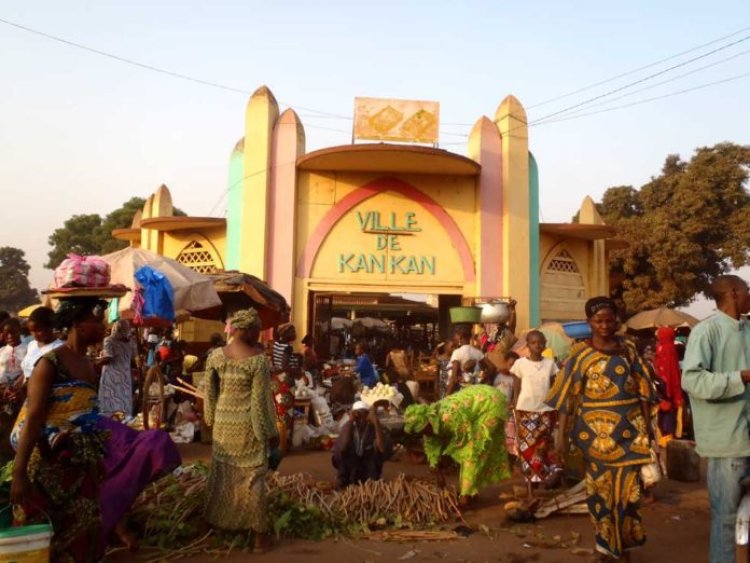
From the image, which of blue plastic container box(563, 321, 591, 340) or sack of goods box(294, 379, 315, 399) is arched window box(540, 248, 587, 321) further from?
sack of goods box(294, 379, 315, 399)

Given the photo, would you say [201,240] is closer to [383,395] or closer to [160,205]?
[160,205]

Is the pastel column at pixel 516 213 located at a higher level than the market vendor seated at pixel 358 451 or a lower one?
higher

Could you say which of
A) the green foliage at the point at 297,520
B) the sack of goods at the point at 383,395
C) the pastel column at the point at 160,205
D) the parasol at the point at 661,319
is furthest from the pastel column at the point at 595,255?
the green foliage at the point at 297,520

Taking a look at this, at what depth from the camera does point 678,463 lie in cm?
733

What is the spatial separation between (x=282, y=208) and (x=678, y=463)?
954 cm

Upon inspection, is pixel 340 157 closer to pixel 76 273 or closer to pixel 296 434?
pixel 296 434

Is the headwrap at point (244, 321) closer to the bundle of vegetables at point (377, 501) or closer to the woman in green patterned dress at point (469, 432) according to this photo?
the bundle of vegetables at point (377, 501)

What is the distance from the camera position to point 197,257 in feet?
54.4

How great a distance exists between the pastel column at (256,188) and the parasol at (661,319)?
837cm

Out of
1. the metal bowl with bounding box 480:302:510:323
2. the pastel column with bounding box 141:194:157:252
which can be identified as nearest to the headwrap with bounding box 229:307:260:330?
the metal bowl with bounding box 480:302:510:323

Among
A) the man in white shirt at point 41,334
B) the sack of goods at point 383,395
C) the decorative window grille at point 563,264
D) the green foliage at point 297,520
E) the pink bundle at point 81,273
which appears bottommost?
the green foliage at point 297,520

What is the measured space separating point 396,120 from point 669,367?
8.18m

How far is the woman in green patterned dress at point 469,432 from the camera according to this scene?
→ 5.88 metres

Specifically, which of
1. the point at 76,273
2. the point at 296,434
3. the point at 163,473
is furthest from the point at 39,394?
the point at 296,434
